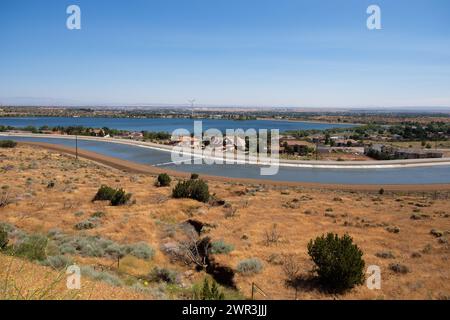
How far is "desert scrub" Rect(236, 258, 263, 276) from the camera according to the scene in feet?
33.3

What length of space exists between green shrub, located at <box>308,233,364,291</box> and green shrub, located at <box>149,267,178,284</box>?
155 inches

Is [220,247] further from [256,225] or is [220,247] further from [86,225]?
[86,225]

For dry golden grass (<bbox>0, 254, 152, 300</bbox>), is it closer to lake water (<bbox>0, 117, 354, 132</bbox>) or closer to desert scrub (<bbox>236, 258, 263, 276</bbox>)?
desert scrub (<bbox>236, 258, 263, 276</bbox>)

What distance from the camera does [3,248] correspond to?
8758mm

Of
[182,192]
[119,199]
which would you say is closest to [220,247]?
[119,199]

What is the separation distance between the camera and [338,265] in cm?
912

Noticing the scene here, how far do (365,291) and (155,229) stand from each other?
8.44 m

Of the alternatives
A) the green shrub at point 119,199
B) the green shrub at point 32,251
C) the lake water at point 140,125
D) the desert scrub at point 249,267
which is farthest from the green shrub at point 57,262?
the lake water at point 140,125

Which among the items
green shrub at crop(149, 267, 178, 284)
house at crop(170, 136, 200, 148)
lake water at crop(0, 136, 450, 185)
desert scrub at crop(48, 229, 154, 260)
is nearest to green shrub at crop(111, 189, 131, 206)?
desert scrub at crop(48, 229, 154, 260)

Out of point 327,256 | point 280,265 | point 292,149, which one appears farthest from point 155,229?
point 292,149

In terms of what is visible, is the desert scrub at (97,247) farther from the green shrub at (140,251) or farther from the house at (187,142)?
the house at (187,142)

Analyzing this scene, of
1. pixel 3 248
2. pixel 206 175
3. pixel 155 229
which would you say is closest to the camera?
pixel 3 248

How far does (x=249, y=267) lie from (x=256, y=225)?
5151mm
